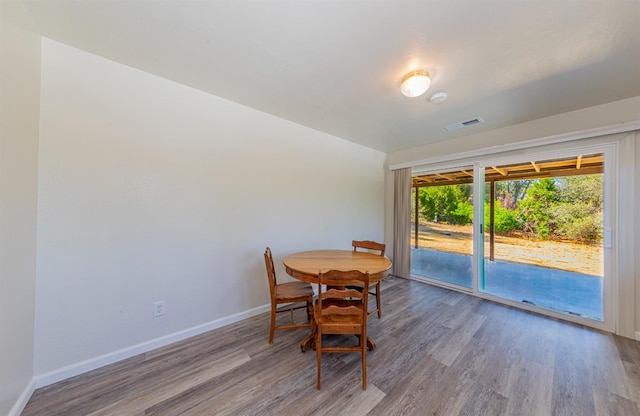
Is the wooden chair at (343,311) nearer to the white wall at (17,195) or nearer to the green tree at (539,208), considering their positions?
the white wall at (17,195)

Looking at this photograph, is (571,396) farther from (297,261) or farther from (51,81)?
(51,81)

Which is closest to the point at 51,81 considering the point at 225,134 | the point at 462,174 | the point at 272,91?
the point at 225,134

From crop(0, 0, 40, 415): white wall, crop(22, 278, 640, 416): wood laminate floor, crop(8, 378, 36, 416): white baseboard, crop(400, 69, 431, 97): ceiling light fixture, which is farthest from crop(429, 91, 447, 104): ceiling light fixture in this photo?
crop(8, 378, 36, 416): white baseboard

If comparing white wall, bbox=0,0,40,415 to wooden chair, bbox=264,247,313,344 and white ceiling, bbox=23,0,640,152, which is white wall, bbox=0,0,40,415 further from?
wooden chair, bbox=264,247,313,344

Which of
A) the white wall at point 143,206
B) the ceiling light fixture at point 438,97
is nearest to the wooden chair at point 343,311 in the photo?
the white wall at point 143,206

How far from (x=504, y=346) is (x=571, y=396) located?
1.82ft

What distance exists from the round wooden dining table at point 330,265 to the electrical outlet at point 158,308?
3.87 feet

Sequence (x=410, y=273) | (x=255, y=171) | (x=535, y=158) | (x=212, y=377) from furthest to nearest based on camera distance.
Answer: (x=410, y=273) < (x=535, y=158) < (x=255, y=171) < (x=212, y=377)

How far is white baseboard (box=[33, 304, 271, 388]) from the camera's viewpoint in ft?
5.06

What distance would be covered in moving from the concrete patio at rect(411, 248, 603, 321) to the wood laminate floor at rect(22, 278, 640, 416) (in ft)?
1.13

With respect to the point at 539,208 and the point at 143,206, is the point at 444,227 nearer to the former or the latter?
the point at 539,208

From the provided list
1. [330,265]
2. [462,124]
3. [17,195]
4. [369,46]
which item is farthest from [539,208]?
[17,195]

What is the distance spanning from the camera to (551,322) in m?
2.49

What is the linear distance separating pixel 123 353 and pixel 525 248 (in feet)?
15.5
